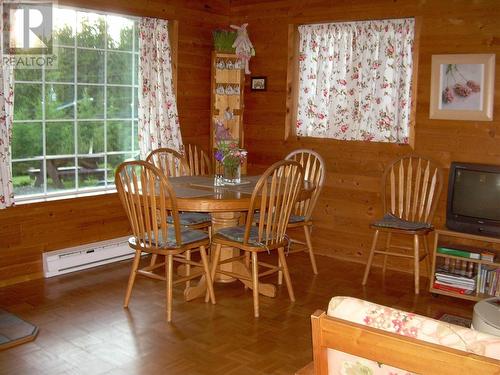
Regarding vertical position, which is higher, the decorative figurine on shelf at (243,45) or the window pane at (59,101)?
the decorative figurine on shelf at (243,45)

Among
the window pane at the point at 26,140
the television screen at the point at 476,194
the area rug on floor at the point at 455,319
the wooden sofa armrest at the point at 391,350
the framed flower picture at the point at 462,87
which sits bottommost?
the area rug on floor at the point at 455,319

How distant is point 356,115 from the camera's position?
5094mm

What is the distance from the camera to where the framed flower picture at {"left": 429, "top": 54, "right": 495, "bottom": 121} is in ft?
14.2

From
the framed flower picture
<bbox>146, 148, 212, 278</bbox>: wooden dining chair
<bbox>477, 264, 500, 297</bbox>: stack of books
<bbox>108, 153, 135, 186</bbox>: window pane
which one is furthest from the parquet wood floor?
the framed flower picture

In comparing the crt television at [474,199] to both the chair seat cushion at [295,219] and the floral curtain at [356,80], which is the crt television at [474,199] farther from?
the chair seat cushion at [295,219]

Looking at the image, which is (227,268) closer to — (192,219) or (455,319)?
(192,219)

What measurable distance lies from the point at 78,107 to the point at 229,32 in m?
1.57

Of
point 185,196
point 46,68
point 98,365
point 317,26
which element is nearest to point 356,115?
point 317,26

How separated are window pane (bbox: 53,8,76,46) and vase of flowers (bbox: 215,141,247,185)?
150cm

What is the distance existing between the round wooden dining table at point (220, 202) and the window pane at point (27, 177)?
1046 millimetres

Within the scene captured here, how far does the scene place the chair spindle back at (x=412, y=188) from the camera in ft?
14.8

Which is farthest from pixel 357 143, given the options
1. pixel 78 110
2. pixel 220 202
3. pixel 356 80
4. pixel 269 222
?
pixel 78 110

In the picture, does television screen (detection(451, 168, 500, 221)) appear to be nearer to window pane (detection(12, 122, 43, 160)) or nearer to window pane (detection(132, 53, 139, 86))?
window pane (detection(132, 53, 139, 86))

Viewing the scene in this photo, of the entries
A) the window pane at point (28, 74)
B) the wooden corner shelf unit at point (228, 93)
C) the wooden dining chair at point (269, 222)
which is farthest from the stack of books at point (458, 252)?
the window pane at point (28, 74)
